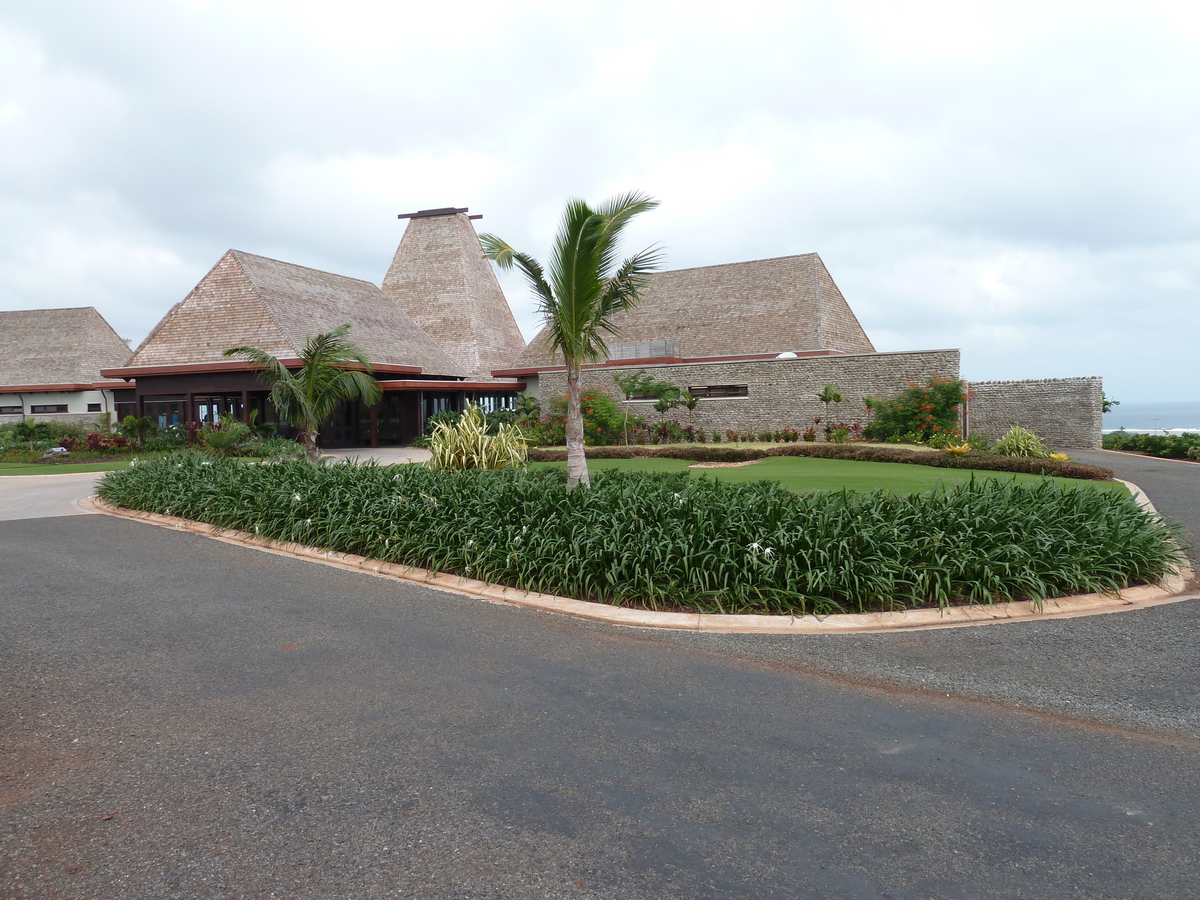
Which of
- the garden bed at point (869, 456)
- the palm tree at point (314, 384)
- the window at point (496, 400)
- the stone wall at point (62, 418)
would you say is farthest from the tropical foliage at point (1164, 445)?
the stone wall at point (62, 418)

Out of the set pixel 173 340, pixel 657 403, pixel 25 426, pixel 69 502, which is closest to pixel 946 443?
pixel 657 403

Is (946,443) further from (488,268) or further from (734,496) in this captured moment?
(488,268)

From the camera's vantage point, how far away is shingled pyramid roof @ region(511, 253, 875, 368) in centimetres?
3130

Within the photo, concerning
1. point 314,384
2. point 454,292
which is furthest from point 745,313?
point 314,384

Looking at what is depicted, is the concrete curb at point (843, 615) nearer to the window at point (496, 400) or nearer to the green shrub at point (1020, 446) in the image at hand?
the green shrub at point (1020, 446)

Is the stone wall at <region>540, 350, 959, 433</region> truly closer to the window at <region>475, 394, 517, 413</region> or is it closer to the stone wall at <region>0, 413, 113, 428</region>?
the window at <region>475, 394, 517, 413</region>

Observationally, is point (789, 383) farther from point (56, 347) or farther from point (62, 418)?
point (56, 347)

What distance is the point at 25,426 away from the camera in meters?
32.4

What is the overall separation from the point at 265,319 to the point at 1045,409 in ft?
90.3

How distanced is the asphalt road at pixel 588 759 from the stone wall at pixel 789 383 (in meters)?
18.1

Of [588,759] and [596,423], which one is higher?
[596,423]

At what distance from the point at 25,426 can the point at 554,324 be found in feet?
104

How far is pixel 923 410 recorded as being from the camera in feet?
71.7

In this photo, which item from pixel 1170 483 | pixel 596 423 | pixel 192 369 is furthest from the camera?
pixel 192 369
